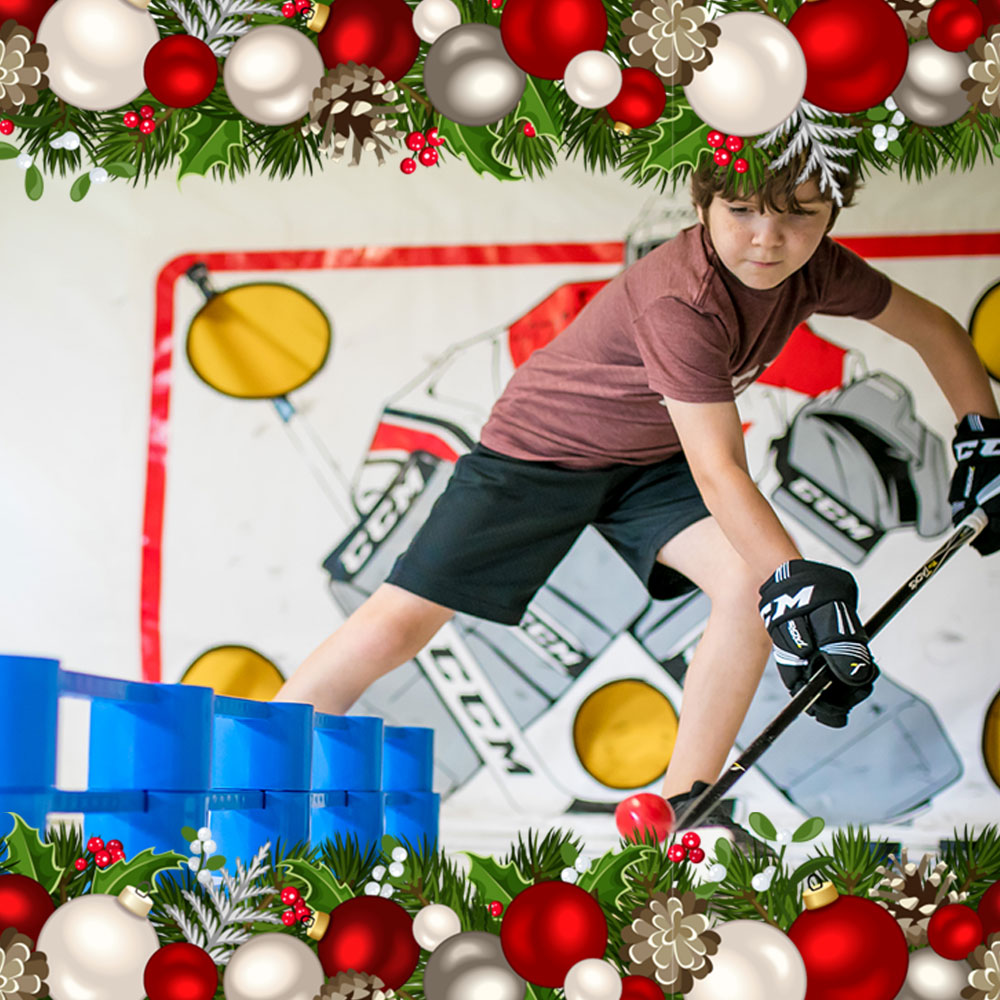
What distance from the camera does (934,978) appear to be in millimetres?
786

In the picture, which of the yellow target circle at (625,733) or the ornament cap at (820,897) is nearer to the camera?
the ornament cap at (820,897)

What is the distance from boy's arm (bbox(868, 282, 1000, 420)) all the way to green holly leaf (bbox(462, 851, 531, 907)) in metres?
0.72

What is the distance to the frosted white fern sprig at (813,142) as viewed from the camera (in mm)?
912

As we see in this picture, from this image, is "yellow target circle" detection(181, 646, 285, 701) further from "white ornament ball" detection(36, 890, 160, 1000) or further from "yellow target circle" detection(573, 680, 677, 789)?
"white ornament ball" detection(36, 890, 160, 1000)

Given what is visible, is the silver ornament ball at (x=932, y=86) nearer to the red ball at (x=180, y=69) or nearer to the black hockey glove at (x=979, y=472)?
the black hockey glove at (x=979, y=472)

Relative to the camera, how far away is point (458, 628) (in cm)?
134

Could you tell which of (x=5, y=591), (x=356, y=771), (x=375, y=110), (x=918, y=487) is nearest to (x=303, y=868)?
(x=356, y=771)

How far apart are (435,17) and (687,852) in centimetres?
70

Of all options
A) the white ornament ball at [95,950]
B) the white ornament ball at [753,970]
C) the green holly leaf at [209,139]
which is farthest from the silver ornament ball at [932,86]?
the white ornament ball at [95,950]

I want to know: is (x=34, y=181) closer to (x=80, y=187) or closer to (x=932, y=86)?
(x=80, y=187)

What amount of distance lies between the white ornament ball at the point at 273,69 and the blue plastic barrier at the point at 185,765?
0.50 meters

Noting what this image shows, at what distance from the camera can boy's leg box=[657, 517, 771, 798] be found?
1.12m

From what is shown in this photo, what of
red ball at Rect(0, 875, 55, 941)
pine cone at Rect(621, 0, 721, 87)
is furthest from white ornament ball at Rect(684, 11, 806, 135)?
red ball at Rect(0, 875, 55, 941)

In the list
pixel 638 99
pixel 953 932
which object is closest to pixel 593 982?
pixel 953 932
